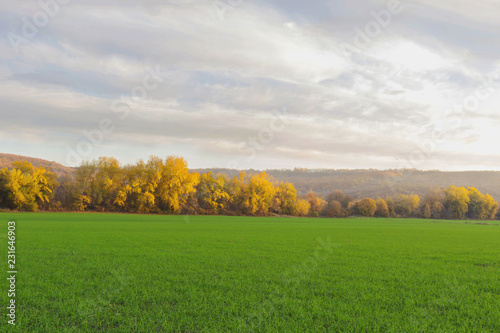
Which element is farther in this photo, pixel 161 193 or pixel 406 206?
pixel 406 206

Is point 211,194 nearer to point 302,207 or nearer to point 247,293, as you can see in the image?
point 302,207

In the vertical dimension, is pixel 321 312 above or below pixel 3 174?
below

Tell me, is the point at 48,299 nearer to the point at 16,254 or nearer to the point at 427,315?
the point at 16,254

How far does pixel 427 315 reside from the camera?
284 inches

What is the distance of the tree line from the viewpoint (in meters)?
60.2

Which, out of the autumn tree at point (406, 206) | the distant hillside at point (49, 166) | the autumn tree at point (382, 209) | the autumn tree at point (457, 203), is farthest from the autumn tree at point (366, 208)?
the distant hillside at point (49, 166)

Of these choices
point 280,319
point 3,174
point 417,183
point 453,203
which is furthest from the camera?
point 417,183

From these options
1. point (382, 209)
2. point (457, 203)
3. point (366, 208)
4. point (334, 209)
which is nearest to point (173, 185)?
point (334, 209)

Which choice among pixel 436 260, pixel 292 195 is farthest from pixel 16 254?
pixel 292 195

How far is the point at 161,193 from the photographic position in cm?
7119

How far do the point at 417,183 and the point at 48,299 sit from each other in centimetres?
20810

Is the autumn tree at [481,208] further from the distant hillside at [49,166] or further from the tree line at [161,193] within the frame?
the distant hillside at [49,166]

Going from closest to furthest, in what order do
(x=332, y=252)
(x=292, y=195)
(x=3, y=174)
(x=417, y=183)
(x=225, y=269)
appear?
(x=225, y=269)
(x=332, y=252)
(x=3, y=174)
(x=292, y=195)
(x=417, y=183)

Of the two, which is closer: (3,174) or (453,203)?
(3,174)
